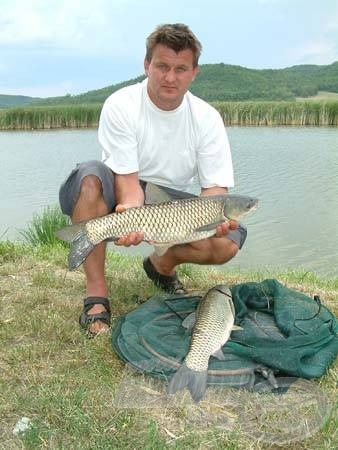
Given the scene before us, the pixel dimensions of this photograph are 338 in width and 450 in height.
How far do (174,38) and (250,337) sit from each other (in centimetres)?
163

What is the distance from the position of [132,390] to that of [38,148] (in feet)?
67.5

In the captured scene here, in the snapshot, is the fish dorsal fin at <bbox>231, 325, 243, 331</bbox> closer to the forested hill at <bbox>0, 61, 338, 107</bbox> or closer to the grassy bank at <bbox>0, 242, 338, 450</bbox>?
the grassy bank at <bbox>0, 242, 338, 450</bbox>

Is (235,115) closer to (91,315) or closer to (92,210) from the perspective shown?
(92,210)

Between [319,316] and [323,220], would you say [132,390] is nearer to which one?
[319,316]

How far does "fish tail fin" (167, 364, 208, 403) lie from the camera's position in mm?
2516

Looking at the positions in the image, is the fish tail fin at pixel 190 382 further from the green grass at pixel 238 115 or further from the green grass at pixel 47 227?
the green grass at pixel 238 115

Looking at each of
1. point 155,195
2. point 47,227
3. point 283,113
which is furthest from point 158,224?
point 283,113

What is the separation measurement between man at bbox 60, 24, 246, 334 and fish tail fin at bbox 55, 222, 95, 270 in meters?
0.33

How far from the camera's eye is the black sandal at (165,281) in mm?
3934

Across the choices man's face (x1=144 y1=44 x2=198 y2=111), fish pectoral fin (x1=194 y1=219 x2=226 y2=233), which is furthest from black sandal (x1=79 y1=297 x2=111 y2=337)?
man's face (x1=144 y1=44 x2=198 y2=111)

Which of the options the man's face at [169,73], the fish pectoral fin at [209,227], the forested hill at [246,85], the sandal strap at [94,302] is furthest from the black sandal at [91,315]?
the forested hill at [246,85]

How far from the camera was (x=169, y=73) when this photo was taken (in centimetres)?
329

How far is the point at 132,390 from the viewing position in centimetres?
257

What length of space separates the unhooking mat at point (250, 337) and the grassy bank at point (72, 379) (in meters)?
0.11
